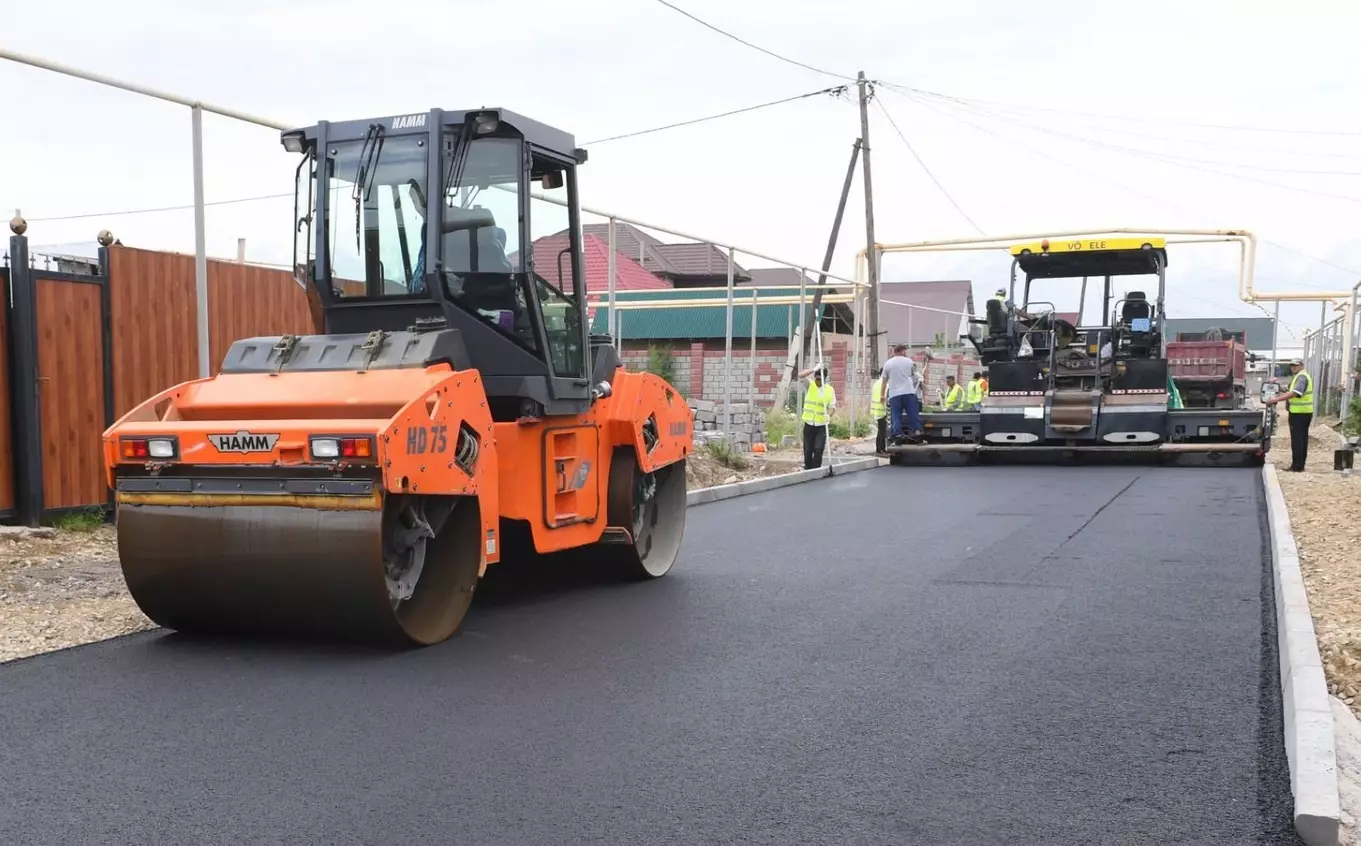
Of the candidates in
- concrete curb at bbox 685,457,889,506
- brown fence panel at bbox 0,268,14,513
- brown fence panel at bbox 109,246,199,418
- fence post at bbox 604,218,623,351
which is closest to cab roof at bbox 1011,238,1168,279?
concrete curb at bbox 685,457,889,506

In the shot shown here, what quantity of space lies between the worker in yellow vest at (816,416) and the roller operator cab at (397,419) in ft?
25.9

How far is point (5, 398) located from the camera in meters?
7.66

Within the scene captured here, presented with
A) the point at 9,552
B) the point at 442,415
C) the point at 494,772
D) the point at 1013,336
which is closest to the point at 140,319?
the point at 9,552

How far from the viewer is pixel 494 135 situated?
6016 mm

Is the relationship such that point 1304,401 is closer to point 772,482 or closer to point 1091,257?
point 1091,257

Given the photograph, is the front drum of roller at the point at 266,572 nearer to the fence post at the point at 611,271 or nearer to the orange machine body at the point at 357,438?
the orange machine body at the point at 357,438

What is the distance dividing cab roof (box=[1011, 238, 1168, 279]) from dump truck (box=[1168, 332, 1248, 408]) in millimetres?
2426

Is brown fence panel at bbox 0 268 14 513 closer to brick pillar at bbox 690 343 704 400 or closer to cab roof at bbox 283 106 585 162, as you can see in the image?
cab roof at bbox 283 106 585 162

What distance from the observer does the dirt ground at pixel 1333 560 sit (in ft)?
17.2

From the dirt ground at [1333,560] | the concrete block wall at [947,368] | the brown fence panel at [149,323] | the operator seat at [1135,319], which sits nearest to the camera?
the dirt ground at [1333,560]

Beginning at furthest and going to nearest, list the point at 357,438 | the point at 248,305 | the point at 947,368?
1. the point at 947,368
2. the point at 248,305
3. the point at 357,438

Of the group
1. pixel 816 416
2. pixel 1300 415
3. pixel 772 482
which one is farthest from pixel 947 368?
pixel 772 482

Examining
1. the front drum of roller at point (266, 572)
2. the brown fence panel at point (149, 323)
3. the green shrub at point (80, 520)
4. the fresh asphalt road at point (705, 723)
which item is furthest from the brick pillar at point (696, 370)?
the front drum of roller at point (266, 572)

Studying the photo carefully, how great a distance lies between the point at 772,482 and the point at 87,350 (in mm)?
7469
